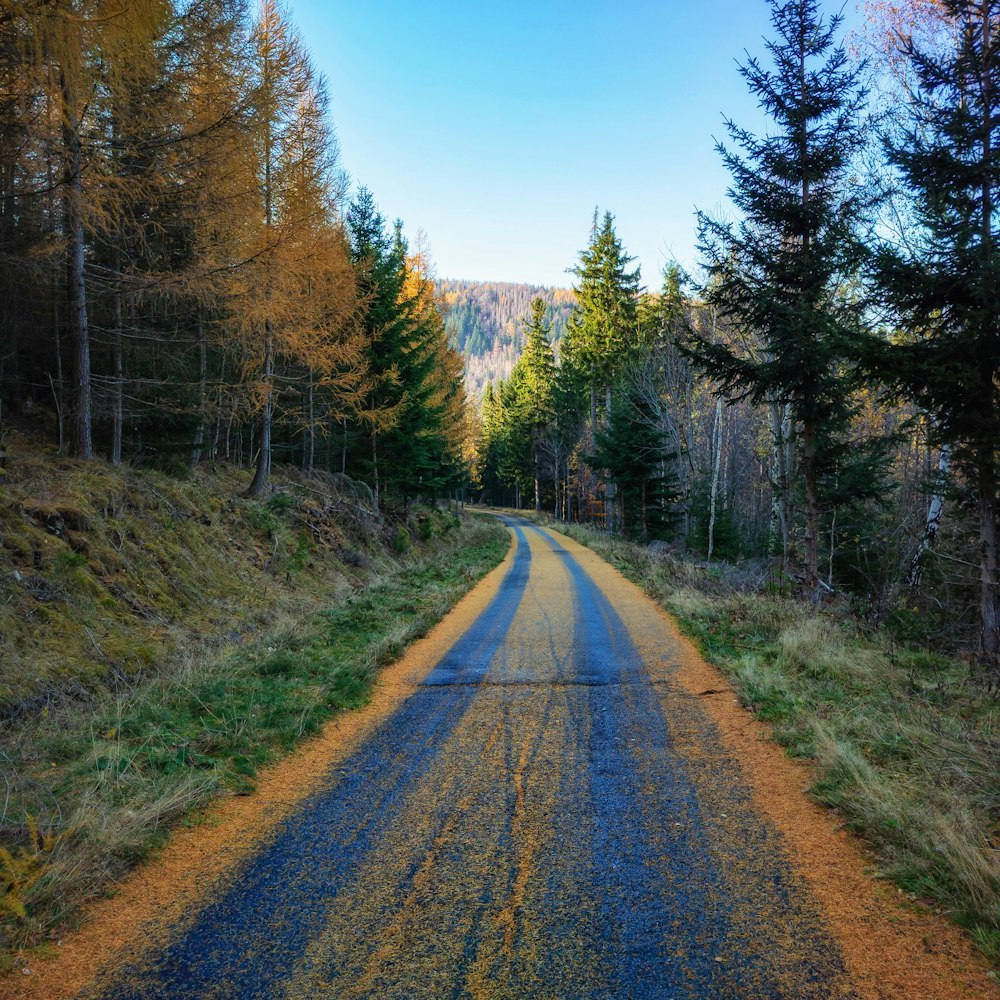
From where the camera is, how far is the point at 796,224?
37.8 ft

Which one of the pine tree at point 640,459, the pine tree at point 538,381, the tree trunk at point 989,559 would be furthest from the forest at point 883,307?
the pine tree at point 538,381

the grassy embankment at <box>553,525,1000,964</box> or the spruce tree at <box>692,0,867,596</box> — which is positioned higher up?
the spruce tree at <box>692,0,867,596</box>

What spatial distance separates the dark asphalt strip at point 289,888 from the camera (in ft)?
8.56

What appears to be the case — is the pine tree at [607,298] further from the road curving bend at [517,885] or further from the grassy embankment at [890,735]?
the road curving bend at [517,885]

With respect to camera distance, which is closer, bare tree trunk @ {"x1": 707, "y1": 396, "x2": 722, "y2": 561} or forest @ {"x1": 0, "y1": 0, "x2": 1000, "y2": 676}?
forest @ {"x1": 0, "y1": 0, "x2": 1000, "y2": 676}

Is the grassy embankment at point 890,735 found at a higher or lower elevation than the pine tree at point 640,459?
lower

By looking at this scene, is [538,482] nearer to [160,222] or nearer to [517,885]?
[160,222]

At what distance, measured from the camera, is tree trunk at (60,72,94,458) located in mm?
8094

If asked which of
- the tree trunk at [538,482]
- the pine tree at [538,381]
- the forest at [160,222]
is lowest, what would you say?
the tree trunk at [538,482]

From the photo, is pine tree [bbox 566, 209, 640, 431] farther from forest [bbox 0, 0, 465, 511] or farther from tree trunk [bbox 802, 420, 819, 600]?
tree trunk [bbox 802, 420, 819, 600]

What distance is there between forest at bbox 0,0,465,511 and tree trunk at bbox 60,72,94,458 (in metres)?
0.03

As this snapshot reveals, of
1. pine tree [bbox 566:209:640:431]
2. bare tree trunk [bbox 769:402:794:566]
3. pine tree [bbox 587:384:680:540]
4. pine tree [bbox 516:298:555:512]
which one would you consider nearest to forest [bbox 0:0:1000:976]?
bare tree trunk [bbox 769:402:794:566]

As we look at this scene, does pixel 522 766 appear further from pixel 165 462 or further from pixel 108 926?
pixel 165 462

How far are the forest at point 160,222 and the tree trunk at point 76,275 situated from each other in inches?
1.3
